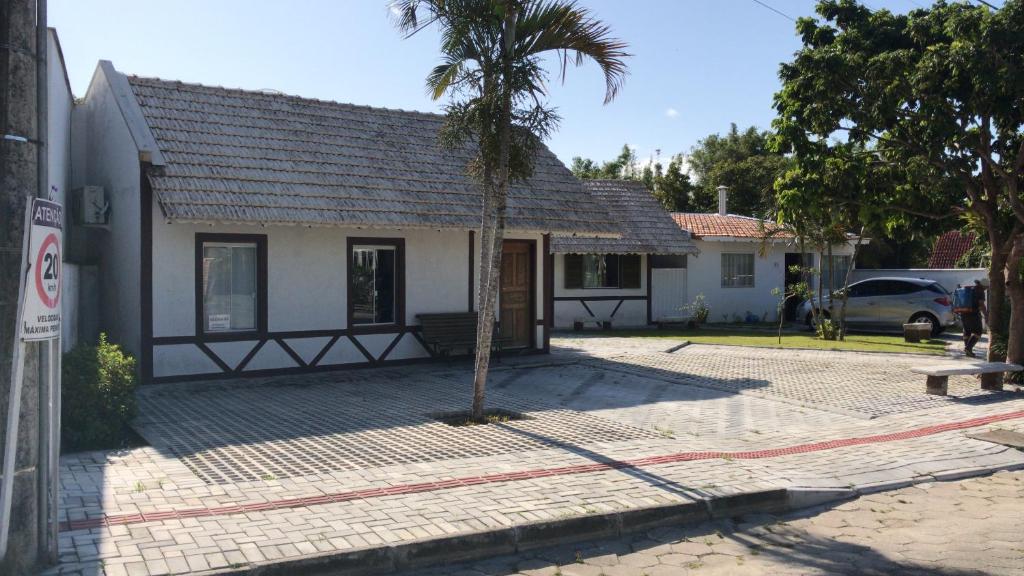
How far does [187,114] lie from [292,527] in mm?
9673

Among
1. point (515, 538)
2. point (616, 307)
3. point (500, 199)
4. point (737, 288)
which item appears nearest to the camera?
point (515, 538)

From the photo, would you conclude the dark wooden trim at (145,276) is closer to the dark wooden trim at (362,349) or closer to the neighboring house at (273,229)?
the neighboring house at (273,229)

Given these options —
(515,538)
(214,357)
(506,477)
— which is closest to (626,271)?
(214,357)

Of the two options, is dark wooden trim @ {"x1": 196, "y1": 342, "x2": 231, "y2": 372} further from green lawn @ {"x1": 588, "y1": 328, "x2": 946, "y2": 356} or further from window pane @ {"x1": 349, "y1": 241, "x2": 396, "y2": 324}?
green lawn @ {"x1": 588, "y1": 328, "x2": 946, "y2": 356}

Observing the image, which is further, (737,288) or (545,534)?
(737,288)

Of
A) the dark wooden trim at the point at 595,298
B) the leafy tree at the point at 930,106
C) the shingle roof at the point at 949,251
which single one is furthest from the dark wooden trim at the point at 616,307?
the shingle roof at the point at 949,251

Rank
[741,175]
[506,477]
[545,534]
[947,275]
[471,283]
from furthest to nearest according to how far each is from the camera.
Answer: [741,175] → [947,275] → [471,283] → [506,477] → [545,534]

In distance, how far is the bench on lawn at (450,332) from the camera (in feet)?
49.9

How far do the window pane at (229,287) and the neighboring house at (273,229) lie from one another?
2 centimetres

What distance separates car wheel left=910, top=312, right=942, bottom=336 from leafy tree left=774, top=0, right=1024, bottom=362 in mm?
8557

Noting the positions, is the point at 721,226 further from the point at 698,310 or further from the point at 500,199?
the point at 500,199

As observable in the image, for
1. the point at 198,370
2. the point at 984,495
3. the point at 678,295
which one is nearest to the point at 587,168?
the point at 678,295

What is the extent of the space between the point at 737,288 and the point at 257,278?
18555mm

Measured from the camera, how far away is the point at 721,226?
28609mm
